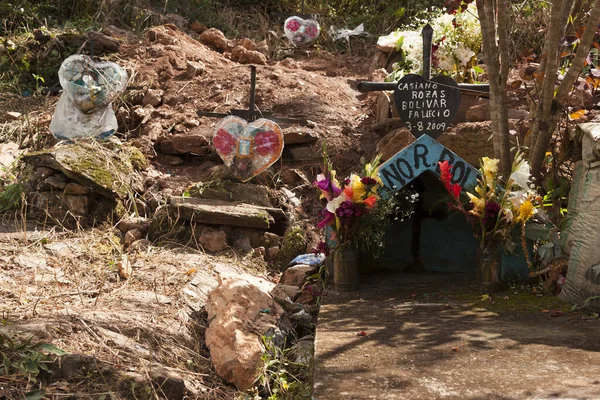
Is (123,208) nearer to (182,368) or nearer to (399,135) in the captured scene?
(399,135)

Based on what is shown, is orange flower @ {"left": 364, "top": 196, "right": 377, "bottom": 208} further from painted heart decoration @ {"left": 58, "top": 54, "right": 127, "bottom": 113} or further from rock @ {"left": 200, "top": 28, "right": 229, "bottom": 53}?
rock @ {"left": 200, "top": 28, "right": 229, "bottom": 53}

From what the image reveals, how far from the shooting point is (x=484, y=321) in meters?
4.83

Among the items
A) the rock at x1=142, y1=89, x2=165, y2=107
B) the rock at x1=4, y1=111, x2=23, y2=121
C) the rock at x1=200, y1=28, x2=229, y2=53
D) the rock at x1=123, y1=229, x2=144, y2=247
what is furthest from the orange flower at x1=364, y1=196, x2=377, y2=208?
the rock at x1=200, y1=28, x2=229, y2=53

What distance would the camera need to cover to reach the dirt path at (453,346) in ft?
12.0

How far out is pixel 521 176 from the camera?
5672 millimetres

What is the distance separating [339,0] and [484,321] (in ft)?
33.2

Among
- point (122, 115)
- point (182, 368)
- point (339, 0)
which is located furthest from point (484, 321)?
point (339, 0)

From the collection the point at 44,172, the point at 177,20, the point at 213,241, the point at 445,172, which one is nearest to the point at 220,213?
the point at 213,241

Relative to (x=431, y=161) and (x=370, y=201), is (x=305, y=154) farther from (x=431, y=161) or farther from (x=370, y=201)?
(x=370, y=201)

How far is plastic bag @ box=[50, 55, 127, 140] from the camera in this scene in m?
8.57

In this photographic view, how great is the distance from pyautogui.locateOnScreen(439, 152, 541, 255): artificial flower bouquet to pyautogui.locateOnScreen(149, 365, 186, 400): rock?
2092mm

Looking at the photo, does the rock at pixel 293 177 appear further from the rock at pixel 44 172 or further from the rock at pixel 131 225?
the rock at pixel 44 172

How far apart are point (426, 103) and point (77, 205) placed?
3.39m

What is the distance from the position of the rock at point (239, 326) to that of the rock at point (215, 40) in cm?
632
